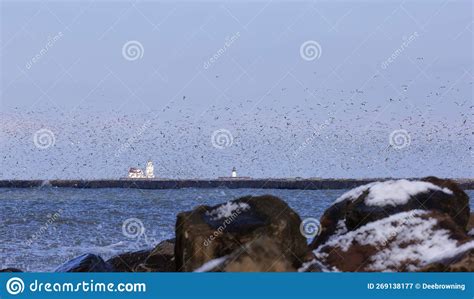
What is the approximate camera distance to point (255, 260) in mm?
10109

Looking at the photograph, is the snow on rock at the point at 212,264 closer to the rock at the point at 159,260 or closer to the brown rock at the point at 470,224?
the rock at the point at 159,260

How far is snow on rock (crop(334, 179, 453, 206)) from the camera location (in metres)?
12.6

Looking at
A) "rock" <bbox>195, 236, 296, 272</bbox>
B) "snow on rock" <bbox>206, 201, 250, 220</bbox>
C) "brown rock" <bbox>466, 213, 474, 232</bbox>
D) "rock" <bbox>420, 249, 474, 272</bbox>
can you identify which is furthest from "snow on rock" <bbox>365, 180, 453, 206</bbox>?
"rock" <bbox>195, 236, 296, 272</bbox>

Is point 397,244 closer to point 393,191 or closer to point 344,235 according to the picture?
point 344,235

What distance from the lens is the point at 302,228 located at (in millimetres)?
11758

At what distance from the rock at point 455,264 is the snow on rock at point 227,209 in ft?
7.57

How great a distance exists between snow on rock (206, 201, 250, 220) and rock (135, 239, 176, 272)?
7.85 ft

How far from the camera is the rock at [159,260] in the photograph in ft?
46.4

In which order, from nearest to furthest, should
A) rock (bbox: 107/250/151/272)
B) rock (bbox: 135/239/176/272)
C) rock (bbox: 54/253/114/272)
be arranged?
rock (bbox: 54/253/114/272), rock (bbox: 135/239/176/272), rock (bbox: 107/250/151/272)

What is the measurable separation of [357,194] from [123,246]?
77.7 ft

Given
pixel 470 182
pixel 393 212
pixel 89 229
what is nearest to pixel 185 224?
pixel 393 212

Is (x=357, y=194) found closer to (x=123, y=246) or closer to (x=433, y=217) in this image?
(x=433, y=217)

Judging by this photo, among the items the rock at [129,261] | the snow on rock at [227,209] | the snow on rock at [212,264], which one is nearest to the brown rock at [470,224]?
the snow on rock at [227,209]

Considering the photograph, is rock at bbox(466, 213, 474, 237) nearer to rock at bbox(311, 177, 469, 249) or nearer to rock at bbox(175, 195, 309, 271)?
rock at bbox(311, 177, 469, 249)
